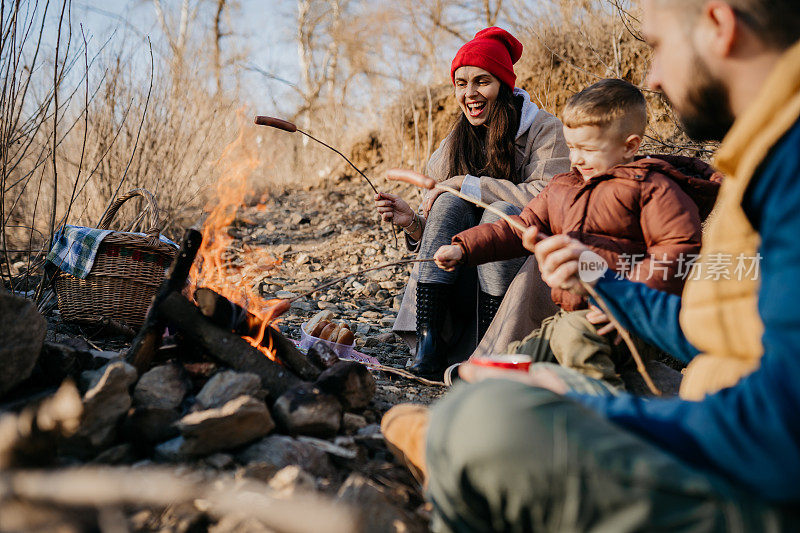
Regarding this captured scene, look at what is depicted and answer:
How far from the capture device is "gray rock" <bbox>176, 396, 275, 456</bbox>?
174 centimetres

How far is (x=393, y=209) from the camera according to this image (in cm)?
349

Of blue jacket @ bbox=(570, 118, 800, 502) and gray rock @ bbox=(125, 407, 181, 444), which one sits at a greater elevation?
A: blue jacket @ bbox=(570, 118, 800, 502)

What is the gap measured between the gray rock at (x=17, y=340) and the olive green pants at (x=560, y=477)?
1.46 metres

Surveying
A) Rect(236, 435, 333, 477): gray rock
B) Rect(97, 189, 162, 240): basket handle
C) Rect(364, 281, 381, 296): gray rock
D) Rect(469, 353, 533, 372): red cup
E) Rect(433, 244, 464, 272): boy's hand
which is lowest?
Rect(236, 435, 333, 477): gray rock

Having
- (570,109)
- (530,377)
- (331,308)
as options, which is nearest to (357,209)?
(331,308)

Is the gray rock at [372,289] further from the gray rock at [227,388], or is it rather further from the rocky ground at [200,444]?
the gray rock at [227,388]

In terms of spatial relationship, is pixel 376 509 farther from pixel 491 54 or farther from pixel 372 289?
pixel 372 289

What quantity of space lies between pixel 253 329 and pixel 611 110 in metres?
1.85

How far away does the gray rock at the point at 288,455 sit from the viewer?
1771 mm

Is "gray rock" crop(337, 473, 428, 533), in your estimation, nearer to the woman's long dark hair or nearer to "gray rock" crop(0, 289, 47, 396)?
"gray rock" crop(0, 289, 47, 396)

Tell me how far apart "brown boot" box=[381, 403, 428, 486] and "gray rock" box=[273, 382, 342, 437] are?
26 centimetres

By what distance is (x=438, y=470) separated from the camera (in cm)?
120

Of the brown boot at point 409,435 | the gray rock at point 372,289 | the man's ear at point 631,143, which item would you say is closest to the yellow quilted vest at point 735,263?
the brown boot at point 409,435

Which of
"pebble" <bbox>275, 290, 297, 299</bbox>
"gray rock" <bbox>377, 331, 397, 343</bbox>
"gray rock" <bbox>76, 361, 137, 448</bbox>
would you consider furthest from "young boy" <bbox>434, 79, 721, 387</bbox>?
"pebble" <bbox>275, 290, 297, 299</bbox>
